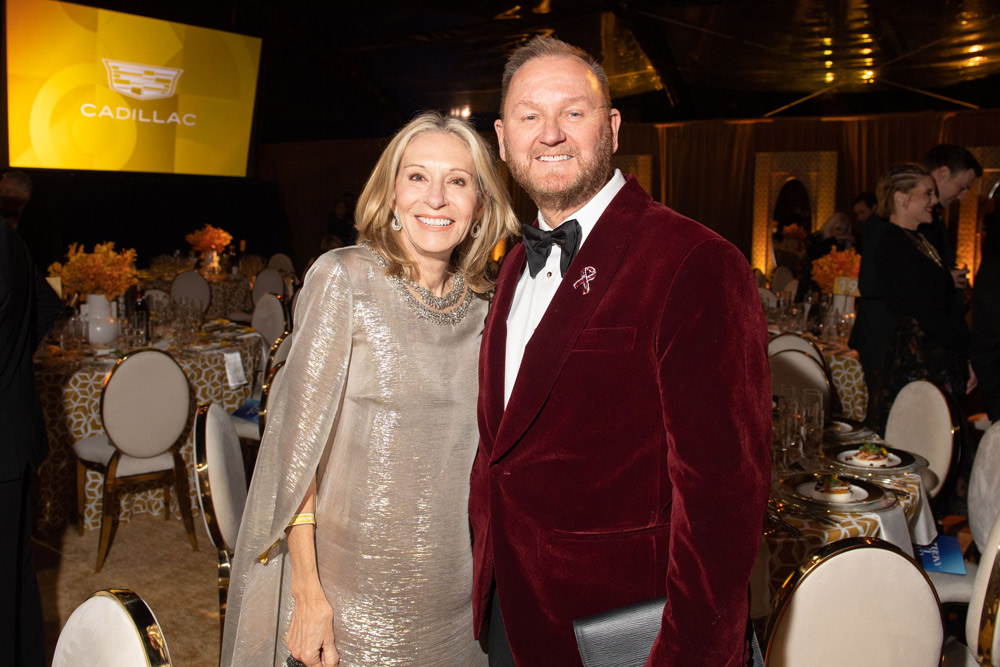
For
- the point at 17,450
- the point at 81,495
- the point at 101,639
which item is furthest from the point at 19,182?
the point at 101,639

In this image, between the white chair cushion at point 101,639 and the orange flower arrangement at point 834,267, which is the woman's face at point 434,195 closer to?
the white chair cushion at point 101,639

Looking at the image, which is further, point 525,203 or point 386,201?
point 525,203

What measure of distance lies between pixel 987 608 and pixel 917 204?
253cm

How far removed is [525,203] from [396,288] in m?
13.5

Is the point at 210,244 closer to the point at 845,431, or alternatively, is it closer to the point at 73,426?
the point at 73,426

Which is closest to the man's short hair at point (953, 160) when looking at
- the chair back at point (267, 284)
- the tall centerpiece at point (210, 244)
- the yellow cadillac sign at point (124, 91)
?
the chair back at point (267, 284)

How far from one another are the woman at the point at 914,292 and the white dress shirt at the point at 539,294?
9.48ft

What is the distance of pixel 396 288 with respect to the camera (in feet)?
5.64

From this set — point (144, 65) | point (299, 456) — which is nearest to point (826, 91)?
point (144, 65)

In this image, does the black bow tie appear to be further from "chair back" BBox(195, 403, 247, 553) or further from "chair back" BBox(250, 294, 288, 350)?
"chair back" BBox(250, 294, 288, 350)

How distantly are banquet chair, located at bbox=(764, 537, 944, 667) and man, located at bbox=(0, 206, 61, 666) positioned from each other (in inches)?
95.7

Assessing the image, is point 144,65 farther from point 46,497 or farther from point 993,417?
point 993,417

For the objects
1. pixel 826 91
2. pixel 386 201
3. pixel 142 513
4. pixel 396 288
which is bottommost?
pixel 142 513

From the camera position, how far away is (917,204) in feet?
12.5
